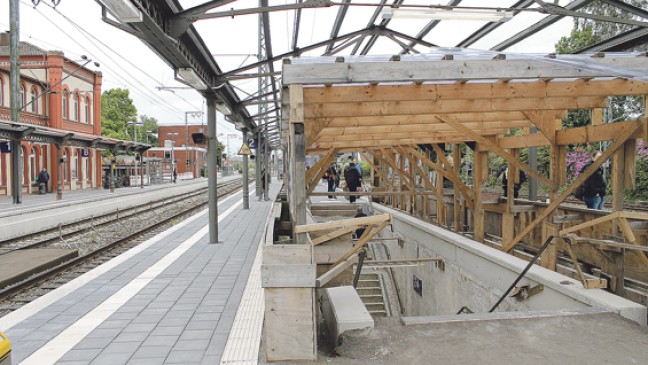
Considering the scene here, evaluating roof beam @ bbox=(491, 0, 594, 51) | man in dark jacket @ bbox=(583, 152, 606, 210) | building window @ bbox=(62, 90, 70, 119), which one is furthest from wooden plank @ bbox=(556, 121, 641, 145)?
building window @ bbox=(62, 90, 70, 119)

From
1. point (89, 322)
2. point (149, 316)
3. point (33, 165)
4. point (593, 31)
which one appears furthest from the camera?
point (33, 165)

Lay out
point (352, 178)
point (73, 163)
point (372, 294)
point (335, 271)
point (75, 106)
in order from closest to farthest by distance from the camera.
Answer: point (335, 271)
point (372, 294)
point (352, 178)
point (73, 163)
point (75, 106)

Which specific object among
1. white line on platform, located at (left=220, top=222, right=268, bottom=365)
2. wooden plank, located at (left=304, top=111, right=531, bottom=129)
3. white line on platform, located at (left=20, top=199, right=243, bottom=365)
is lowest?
white line on platform, located at (left=20, top=199, right=243, bottom=365)

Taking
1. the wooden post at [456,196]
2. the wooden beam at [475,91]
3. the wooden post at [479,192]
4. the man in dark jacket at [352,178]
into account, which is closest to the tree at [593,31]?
the man in dark jacket at [352,178]

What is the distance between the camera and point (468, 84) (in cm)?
498

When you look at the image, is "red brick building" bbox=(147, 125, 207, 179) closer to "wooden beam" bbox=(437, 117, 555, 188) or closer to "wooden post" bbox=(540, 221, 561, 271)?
"wooden beam" bbox=(437, 117, 555, 188)

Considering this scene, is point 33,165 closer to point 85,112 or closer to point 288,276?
point 85,112

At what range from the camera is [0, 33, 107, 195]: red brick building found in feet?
83.2

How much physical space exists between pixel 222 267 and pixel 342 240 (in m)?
2.85

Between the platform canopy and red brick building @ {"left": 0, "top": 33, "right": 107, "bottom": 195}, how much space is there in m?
19.7

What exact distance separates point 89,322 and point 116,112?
2409 inches

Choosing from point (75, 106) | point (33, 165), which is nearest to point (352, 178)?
point (33, 165)

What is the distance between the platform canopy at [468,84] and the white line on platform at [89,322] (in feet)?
9.66

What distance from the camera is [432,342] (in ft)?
12.0
